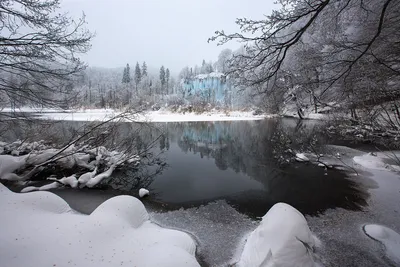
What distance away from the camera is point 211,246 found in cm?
425

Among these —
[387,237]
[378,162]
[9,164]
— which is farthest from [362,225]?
[9,164]

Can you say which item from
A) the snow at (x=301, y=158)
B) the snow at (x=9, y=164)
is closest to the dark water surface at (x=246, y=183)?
the snow at (x=301, y=158)

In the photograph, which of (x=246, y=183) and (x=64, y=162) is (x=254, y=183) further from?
(x=64, y=162)

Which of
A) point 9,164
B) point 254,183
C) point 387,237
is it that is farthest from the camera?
point 254,183

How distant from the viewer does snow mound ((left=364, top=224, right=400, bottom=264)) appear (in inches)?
154

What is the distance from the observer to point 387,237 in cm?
441

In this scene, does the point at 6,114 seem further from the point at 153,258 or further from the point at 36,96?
the point at 153,258

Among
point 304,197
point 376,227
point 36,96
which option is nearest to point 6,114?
point 36,96

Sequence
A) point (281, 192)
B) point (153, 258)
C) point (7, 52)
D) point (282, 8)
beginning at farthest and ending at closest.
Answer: point (281, 192) → point (7, 52) → point (153, 258) → point (282, 8)

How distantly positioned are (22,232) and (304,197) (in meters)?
7.16

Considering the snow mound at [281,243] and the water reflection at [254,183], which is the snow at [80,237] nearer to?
the snow mound at [281,243]

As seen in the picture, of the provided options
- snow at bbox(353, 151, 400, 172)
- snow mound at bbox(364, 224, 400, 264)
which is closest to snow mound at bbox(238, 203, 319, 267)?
snow mound at bbox(364, 224, 400, 264)

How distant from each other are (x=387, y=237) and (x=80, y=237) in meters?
5.98

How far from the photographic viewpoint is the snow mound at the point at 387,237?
12.8 feet
